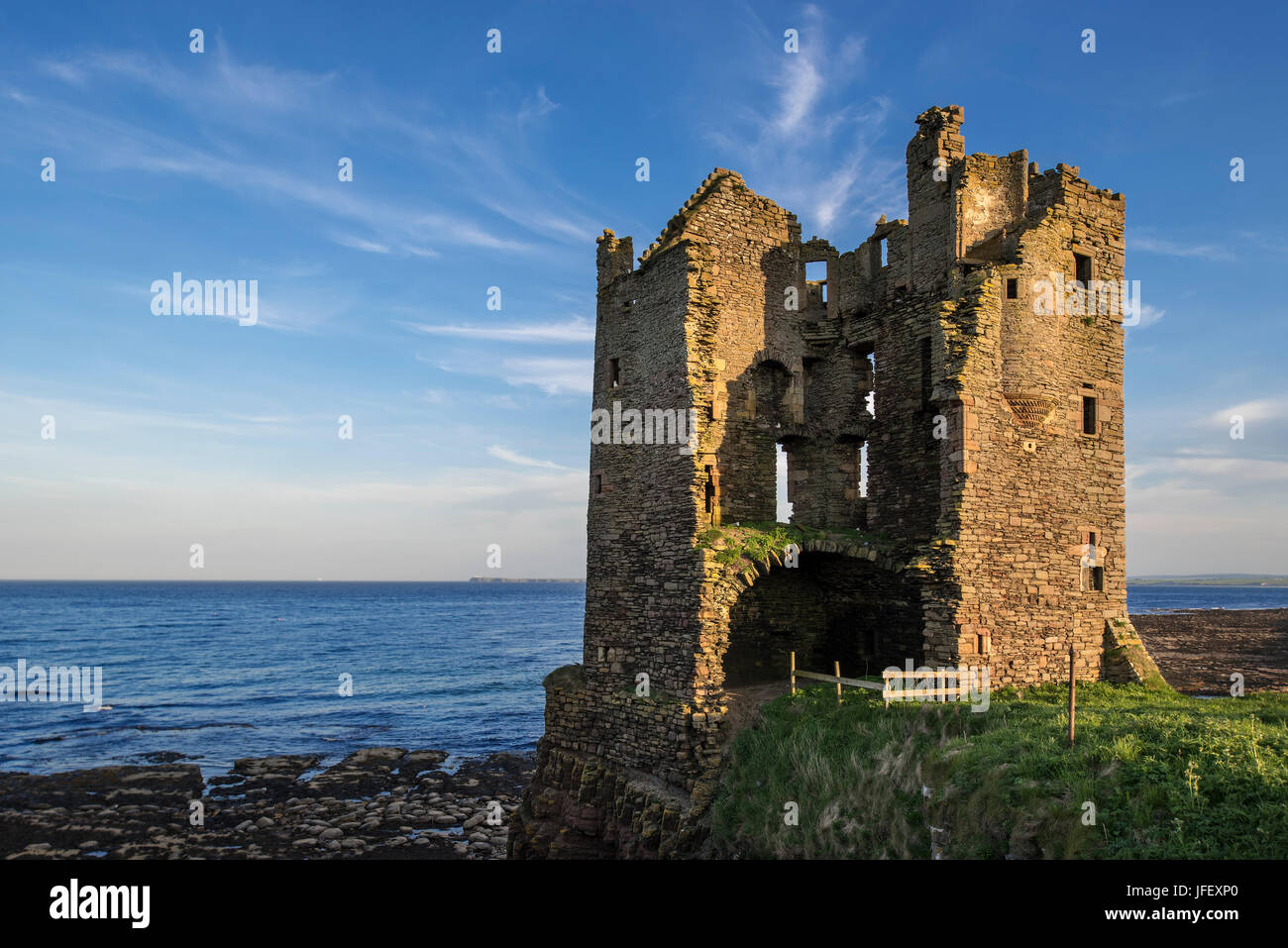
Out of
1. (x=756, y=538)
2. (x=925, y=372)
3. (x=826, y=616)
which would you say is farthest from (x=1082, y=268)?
(x=826, y=616)

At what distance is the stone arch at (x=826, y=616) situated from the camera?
23312 millimetres

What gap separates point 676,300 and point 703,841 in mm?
13679

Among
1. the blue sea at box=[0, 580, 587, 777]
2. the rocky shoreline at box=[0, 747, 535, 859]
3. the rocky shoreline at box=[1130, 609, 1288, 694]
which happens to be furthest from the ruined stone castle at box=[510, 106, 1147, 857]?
the blue sea at box=[0, 580, 587, 777]

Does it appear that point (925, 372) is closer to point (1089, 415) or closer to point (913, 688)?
point (1089, 415)

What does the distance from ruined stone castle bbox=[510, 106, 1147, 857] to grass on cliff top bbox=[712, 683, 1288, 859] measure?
1769 mm

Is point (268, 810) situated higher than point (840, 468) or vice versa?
point (840, 468)

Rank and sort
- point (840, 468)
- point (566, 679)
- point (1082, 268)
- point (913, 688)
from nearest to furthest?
point (913, 688) → point (1082, 268) → point (566, 679) → point (840, 468)

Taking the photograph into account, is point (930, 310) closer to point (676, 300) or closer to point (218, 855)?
point (676, 300)

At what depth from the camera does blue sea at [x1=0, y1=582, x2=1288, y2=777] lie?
41938mm

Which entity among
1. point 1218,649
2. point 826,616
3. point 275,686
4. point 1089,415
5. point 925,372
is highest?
point 925,372

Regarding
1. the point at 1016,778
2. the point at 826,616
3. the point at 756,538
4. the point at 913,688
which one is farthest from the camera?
the point at 826,616

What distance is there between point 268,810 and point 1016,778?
26943 millimetres

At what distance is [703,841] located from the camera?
18.6 meters

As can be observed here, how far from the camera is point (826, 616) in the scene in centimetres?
2609
